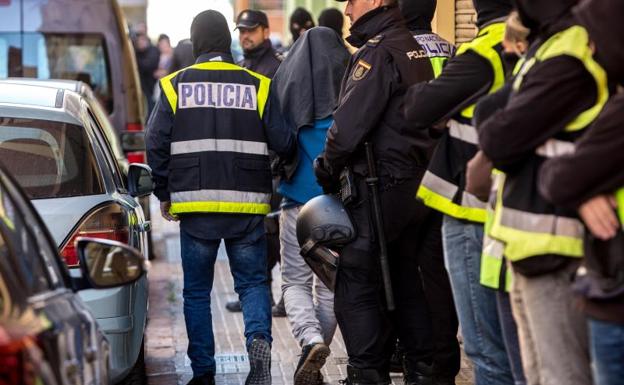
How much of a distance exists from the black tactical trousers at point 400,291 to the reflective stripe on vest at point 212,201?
74cm

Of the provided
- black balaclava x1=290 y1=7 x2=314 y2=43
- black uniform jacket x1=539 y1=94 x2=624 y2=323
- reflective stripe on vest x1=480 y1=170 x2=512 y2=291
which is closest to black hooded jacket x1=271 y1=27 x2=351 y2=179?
reflective stripe on vest x1=480 y1=170 x2=512 y2=291

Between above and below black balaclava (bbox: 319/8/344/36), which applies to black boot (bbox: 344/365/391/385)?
below

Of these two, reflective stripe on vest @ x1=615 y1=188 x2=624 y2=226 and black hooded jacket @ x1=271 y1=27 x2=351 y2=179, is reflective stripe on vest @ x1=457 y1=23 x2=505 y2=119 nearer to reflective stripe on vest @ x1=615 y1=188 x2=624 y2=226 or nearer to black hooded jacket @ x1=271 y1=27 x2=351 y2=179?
reflective stripe on vest @ x1=615 y1=188 x2=624 y2=226

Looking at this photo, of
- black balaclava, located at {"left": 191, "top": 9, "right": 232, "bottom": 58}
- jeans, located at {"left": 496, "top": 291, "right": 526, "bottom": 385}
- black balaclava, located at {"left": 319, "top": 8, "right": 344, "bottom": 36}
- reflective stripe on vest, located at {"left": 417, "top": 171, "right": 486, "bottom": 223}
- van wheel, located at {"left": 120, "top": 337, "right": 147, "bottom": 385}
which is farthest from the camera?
black balaclava, located at {"left": 319, "top": 8, "right": 344, "bottom": 36}

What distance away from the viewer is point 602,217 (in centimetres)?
377

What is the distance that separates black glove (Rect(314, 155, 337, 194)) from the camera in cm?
662

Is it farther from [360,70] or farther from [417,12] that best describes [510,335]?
[417,12]

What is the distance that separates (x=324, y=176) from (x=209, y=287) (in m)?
1.00

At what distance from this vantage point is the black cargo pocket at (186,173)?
7.02m

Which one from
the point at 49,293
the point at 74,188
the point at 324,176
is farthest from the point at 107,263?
the point at 324,176

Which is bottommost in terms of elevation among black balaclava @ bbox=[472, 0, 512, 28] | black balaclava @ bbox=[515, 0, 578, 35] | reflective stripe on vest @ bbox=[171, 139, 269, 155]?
reflective stripe on vest @ bbox=[171, 139, 269, 155]

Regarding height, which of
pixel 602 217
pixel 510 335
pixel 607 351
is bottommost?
pixel 510 335

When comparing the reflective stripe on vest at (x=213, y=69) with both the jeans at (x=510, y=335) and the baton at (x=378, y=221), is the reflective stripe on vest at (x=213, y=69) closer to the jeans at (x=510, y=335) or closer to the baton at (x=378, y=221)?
the baton at (x=378, y=221)

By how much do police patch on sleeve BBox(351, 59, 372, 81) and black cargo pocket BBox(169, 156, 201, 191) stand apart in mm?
1074
